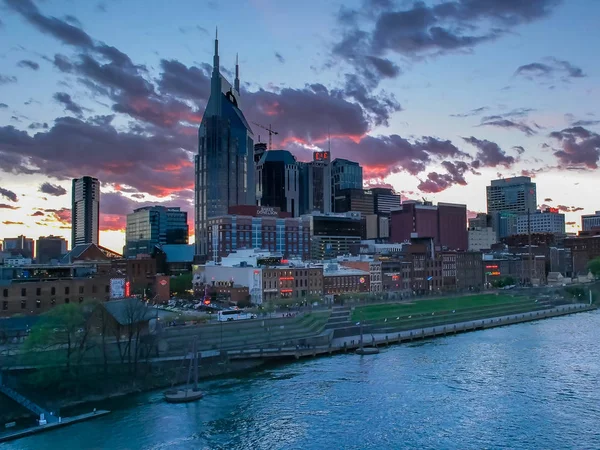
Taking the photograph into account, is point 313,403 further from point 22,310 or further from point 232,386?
point 22,310

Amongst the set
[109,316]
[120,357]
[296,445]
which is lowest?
[296,445]

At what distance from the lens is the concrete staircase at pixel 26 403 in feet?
148

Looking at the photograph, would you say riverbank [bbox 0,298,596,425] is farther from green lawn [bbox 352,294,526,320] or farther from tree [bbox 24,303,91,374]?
green lawn [bbox 352,294,526,320]

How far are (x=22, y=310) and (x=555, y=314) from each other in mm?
97102

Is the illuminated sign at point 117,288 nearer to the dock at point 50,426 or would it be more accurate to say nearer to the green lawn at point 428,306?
the green lawn at point 428,306

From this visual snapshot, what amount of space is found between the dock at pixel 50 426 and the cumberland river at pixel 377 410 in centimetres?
78

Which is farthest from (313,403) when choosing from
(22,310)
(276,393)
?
(22,310)

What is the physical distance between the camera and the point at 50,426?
43.5 metres

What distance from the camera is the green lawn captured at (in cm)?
9794

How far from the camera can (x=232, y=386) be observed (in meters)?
56.2

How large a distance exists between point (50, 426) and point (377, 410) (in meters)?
25.3

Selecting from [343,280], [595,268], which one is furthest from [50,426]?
[595,268]

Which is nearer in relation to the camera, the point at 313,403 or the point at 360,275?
the point at 313,403

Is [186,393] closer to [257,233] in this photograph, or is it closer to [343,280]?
[343,280]
